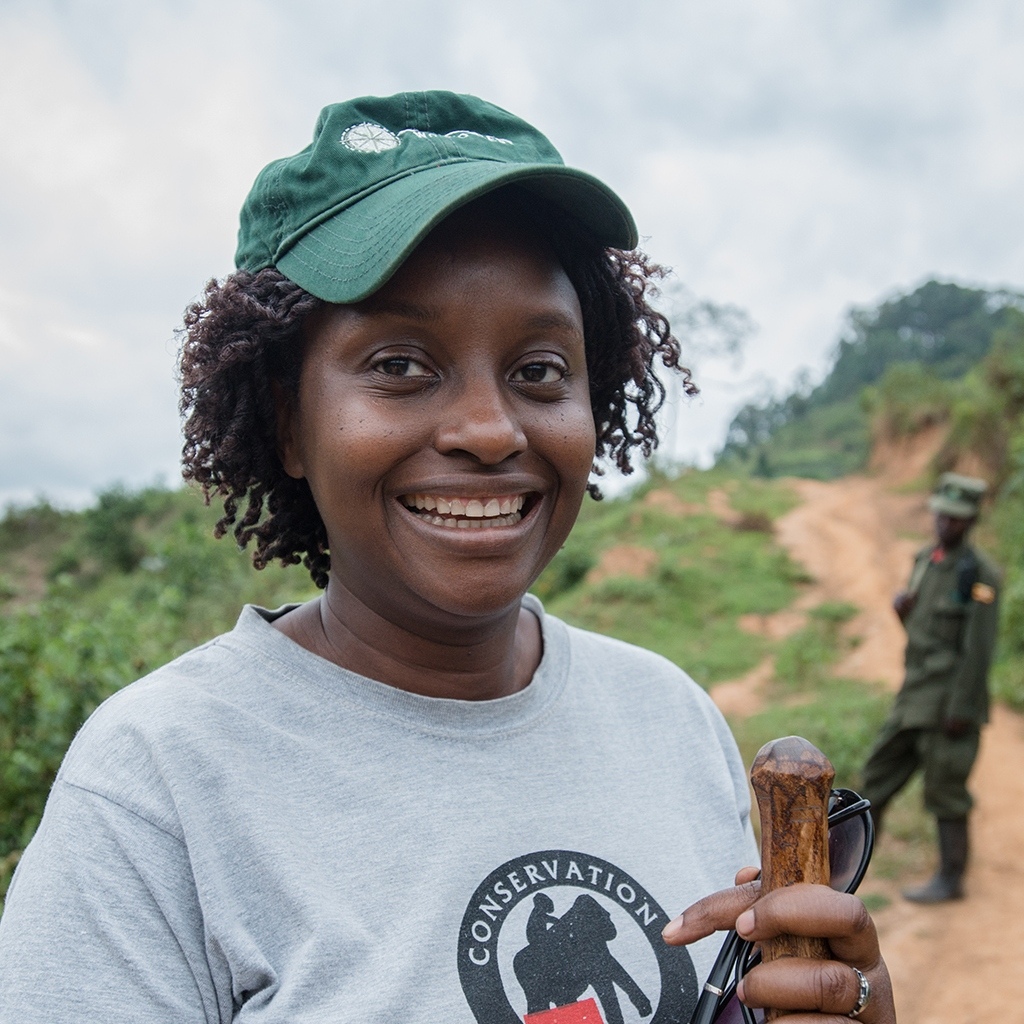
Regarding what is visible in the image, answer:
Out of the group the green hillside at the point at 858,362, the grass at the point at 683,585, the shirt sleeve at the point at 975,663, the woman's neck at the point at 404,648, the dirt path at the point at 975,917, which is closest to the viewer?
the woman's neck at the point at 404,648

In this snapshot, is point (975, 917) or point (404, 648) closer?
point (404, 648)

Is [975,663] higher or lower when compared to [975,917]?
higher

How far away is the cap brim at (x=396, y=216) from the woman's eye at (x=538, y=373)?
207mm

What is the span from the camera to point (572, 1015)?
114cm

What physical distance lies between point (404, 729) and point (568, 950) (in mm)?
327

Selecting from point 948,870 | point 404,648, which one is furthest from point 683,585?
point 404,648

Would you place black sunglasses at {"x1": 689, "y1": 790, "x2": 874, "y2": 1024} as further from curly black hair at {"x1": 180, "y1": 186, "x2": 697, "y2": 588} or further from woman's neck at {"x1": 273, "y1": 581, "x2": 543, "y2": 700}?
curly black hair at {"x1": 180, "y1": 186, "x2": 697, "y2": 588}

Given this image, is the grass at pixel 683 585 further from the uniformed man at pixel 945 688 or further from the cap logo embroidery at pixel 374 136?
the cap logo embroidery at pixel 374 136

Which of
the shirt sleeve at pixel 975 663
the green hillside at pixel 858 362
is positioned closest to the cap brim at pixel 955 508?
the shirt sleeve at pixel 975 663

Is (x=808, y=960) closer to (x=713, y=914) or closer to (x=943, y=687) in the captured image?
(x=713, y=914)

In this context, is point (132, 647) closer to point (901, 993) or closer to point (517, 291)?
point (517, 291)

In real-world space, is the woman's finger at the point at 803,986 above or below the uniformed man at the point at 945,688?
below

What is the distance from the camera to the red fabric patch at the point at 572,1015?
112 centimetres

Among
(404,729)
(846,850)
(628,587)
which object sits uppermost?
(628,587)
